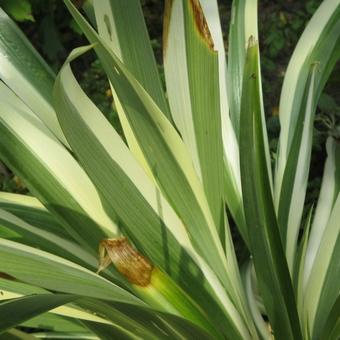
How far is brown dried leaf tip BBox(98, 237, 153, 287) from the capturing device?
869 millimetres

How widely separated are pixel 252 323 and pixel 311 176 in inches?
30.6

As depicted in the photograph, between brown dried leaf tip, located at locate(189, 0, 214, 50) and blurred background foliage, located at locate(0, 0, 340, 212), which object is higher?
brown dried leaf tip, located at locate(189, 0, 214, 50)

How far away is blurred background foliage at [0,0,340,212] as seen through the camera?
6.18ft

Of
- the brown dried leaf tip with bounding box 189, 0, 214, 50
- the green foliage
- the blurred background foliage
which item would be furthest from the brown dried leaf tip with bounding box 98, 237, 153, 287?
the blurred background foliage

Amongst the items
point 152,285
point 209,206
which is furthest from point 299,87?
point 152,285

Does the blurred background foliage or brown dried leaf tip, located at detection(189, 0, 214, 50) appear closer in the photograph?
brown dried leaf tip, located at detection(189, 0, 214, 50)

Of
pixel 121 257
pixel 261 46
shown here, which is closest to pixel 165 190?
pixel 121 257

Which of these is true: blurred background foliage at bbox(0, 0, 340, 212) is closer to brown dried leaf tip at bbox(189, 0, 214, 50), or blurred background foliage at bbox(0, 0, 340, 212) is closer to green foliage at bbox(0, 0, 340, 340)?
green foliage at bbox(0, 0, 340, 340)

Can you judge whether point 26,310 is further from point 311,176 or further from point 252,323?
point 311,176

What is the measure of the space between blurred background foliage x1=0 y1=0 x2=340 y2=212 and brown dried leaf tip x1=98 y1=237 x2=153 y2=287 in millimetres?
941

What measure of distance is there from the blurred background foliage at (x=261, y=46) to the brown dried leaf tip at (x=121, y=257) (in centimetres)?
94

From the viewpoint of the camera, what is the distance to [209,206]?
1132mm

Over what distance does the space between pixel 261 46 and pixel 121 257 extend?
152 centimetres

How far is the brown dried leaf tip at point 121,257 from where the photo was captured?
2.85ft
